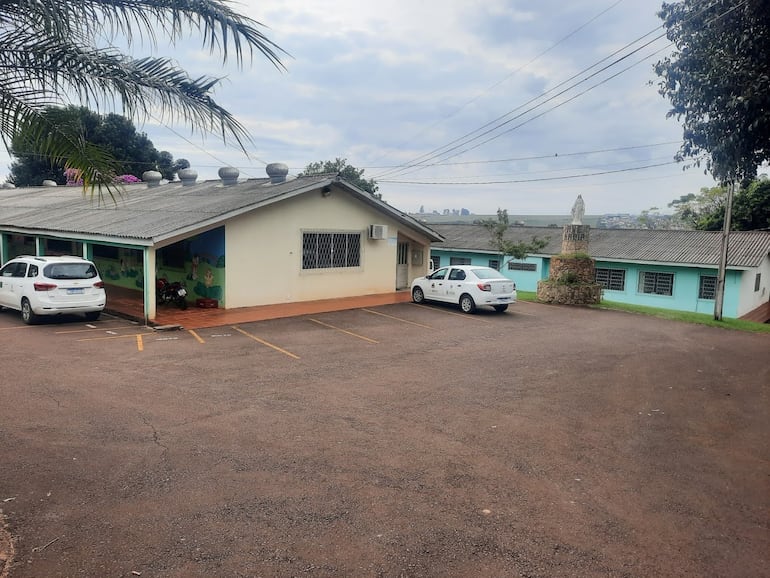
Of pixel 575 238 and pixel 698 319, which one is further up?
pixel 575 238

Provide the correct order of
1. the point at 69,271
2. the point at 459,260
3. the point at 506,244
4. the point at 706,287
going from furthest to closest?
the point at 459,260 < the point at 706,287 < the point at 506,244 < the point at 69,271

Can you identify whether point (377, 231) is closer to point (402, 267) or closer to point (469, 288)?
point (402, 267)

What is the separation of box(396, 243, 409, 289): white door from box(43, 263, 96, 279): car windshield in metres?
12.2

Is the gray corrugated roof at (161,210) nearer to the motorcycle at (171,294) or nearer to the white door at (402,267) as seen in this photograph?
the white door at (402,267)

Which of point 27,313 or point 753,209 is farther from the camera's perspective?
point 753,209

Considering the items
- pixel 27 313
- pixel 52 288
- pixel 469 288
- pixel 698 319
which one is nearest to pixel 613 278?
pixel 698 319

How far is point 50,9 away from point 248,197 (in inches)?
492

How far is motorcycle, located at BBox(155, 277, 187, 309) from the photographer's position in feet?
55.9

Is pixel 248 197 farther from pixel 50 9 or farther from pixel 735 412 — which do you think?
pixel 735 412

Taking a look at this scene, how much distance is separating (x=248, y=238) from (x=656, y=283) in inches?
857

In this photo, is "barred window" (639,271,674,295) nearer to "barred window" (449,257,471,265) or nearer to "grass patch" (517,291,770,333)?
"grass patch" (517,291,770,333)

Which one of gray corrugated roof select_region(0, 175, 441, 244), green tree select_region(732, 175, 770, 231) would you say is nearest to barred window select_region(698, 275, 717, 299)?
green tree select_region(732, 175, 770, 231)

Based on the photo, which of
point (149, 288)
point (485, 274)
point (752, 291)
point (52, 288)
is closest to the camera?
point (52, 288)

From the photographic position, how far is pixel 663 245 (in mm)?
29859
